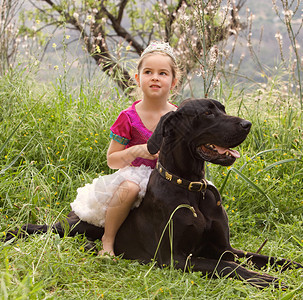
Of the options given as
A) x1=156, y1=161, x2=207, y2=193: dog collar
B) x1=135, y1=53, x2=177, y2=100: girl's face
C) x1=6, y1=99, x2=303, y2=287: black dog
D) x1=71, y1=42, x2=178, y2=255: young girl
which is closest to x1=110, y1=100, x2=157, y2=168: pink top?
x1=71, y1=42, x2=178, y2=255: young girl

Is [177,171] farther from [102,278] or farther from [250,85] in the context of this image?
[250,85]

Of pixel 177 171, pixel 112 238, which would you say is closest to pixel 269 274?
pixel 177 171

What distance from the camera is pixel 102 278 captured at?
2443mm

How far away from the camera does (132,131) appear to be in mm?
2936

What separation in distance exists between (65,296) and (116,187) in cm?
93

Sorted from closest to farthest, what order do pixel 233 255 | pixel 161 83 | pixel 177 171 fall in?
pixel 177 171 → pixel 233 255 → pixel 161 83

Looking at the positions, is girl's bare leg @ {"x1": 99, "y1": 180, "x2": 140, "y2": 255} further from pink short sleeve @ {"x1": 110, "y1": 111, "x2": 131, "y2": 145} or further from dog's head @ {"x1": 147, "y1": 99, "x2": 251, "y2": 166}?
dog's head @ {"x1": 147, "y1": 99, "x2": 251, "y2": 166}

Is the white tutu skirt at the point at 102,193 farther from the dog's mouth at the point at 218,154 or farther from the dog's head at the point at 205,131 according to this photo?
the dog's mouth at the point at 218,154

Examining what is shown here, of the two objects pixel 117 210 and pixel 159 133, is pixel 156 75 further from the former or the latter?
pixel 117 210

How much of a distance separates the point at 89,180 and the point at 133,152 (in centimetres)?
127

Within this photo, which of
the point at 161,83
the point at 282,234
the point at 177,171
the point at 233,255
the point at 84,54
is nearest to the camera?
the point at 177,171

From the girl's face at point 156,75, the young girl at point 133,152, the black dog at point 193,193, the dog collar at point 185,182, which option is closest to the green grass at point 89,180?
the black dog at point 193,193

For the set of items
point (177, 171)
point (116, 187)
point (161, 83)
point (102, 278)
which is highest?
point (161, 83)

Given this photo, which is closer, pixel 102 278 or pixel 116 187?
pixel 102 278
